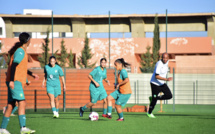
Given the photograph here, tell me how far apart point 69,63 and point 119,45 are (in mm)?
5233

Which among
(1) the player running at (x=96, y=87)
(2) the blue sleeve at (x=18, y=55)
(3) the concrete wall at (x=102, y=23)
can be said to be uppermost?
(3) the concrete wall at (x=102, y=23)

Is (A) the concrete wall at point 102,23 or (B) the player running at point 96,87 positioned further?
(A) the concrete wall at point 102,23

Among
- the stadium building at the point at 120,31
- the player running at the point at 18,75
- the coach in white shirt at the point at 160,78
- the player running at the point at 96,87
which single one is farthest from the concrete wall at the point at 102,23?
the player running at the point at 18,75

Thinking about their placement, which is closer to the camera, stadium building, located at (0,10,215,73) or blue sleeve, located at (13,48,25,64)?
blue sleeve, located at (13,48,25,64)

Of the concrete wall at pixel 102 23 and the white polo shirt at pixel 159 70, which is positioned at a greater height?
the concrete wall at pixel 102 23

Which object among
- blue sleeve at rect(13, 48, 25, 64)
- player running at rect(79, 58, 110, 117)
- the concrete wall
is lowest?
player running at rect(79, 58, 110, 117)

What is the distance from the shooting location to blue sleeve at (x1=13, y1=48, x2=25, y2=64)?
7.08 m

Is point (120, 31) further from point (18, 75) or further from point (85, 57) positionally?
point (18, 75)

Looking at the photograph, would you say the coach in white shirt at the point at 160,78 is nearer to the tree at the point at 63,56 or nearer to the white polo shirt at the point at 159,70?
the white polo shirt at the point at 159,70

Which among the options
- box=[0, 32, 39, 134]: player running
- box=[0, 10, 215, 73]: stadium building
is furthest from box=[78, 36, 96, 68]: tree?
box=[0, 32, 39, 134]: player running

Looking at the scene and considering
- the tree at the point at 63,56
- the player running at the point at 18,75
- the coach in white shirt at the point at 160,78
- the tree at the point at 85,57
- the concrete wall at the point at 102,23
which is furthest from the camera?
the concrete wall at the point at 102,23

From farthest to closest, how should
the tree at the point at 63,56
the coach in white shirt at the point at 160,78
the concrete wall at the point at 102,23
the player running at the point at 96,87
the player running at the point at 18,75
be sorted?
1. the concrete wall at the point at 102,23
2. the tree at the point at 63,56
3. the player running at the point at 96,87
4. the coach in white shirt at the point at 160,78
5. the player running at the point at 18,75

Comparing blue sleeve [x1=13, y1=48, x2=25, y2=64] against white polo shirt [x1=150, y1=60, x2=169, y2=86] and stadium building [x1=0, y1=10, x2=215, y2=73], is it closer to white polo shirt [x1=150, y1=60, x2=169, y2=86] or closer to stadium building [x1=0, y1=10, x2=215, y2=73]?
white polo shirt [x1=150, y1=60, x2=169, y2=86]

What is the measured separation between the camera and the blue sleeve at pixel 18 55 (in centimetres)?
708
